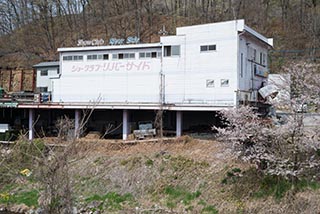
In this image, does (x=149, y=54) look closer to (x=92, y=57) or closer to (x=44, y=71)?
(x=92, y=57)

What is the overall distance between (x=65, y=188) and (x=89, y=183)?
36.4 ft

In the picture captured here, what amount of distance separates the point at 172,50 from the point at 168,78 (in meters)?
1.87

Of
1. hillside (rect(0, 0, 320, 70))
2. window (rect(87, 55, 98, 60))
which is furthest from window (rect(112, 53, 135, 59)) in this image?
hillside (rect(0, 0, 320, 70))

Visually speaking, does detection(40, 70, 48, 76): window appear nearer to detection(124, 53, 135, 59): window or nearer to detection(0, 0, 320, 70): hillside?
detection(0, 0, 320, 70): hillside

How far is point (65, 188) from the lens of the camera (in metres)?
7.39

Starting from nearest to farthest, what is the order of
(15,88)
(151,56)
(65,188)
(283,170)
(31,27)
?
(65,188) < (283,170) < (151,56) < (15,88) < (31,27)

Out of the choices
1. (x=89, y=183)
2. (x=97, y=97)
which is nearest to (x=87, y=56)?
(x=97, y=97)

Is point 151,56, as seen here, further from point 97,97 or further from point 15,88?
point 15,88

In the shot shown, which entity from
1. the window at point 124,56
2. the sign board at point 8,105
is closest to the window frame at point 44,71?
the sign board at point 8,105

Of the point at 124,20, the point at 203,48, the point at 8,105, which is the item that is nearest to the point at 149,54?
the point at 203,48

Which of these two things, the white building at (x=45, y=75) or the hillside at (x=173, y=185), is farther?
the white building at (x=45, y=75)

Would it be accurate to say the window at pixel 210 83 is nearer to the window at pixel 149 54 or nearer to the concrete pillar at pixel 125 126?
the window at pixel 149 54

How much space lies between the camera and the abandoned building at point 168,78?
71.2 ft

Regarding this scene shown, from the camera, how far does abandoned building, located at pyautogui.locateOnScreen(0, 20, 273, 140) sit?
21688 mm
